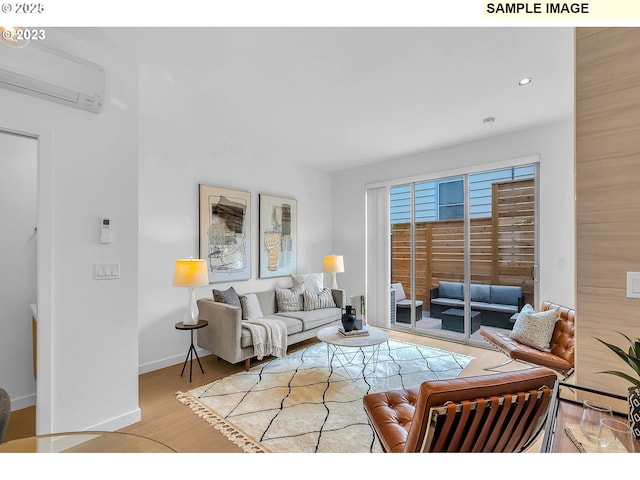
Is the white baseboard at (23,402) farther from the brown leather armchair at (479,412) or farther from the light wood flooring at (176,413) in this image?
the brown leather armchair at (479,412)

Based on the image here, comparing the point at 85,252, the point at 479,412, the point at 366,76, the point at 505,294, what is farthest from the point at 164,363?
the point at 505,294

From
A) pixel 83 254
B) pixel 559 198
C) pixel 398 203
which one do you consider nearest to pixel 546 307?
pixel 559 198

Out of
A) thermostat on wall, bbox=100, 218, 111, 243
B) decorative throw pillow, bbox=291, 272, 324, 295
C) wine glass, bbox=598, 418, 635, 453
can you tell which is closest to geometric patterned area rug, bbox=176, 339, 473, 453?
decorative throw pillow, bbox=291, 272, 324, 295

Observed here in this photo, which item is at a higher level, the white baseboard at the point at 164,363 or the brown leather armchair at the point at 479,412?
the brown leather armchair at the point at 479,412

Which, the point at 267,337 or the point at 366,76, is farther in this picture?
the point at 267,337

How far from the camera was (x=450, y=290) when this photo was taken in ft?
14.0

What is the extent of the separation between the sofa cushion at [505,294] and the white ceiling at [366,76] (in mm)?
1917

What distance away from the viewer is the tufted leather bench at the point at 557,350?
246 cm

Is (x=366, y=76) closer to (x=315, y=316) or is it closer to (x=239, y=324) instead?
(x=239, y=324)

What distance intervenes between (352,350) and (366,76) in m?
2.97

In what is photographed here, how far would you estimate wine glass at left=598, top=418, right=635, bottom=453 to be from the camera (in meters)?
0.87

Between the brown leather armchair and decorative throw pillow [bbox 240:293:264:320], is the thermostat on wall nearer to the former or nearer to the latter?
decorative throw pillow [bbox 240:293:264:320]

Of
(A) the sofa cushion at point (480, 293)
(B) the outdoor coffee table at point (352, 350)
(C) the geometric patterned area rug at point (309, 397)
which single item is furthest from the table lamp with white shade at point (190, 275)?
(A) the sofa cushion at point (480, 293)

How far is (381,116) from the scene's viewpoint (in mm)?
3193
